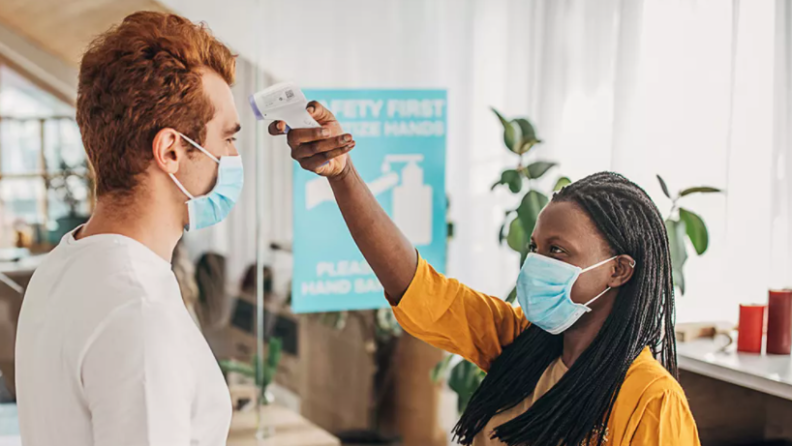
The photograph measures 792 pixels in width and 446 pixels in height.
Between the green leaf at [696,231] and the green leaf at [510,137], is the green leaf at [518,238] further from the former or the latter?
the green leaf at [696,231]

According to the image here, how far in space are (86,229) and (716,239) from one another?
2.09 metres

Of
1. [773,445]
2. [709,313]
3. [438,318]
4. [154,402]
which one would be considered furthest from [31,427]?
[709,313]

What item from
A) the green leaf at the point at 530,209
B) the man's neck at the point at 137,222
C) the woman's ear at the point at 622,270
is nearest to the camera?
the man's neck at the point at 137,222

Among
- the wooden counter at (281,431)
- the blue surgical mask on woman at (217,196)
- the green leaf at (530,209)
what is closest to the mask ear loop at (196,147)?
the blue surgical mask on woman at (217,196)

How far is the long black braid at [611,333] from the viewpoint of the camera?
54.9 inches

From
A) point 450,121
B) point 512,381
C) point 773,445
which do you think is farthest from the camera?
point 450,121

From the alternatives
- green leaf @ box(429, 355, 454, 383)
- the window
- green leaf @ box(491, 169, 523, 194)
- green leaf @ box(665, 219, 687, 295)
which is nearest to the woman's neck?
green leaf @ box(665, 219, 687, 295)

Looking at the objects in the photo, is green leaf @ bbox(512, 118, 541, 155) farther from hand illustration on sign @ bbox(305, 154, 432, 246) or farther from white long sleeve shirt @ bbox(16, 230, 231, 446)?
white long sleeve shirt @ bbox(16, 230, 231, 446)

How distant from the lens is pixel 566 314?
150 cm

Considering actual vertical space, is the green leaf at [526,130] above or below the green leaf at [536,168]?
above

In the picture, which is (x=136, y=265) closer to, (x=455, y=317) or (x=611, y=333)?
(x=455, y=317)

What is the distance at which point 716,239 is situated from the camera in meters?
2.54

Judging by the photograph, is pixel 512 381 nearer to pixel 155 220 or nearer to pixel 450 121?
pixel 155 220

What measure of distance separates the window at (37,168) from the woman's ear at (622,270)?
210 cm
